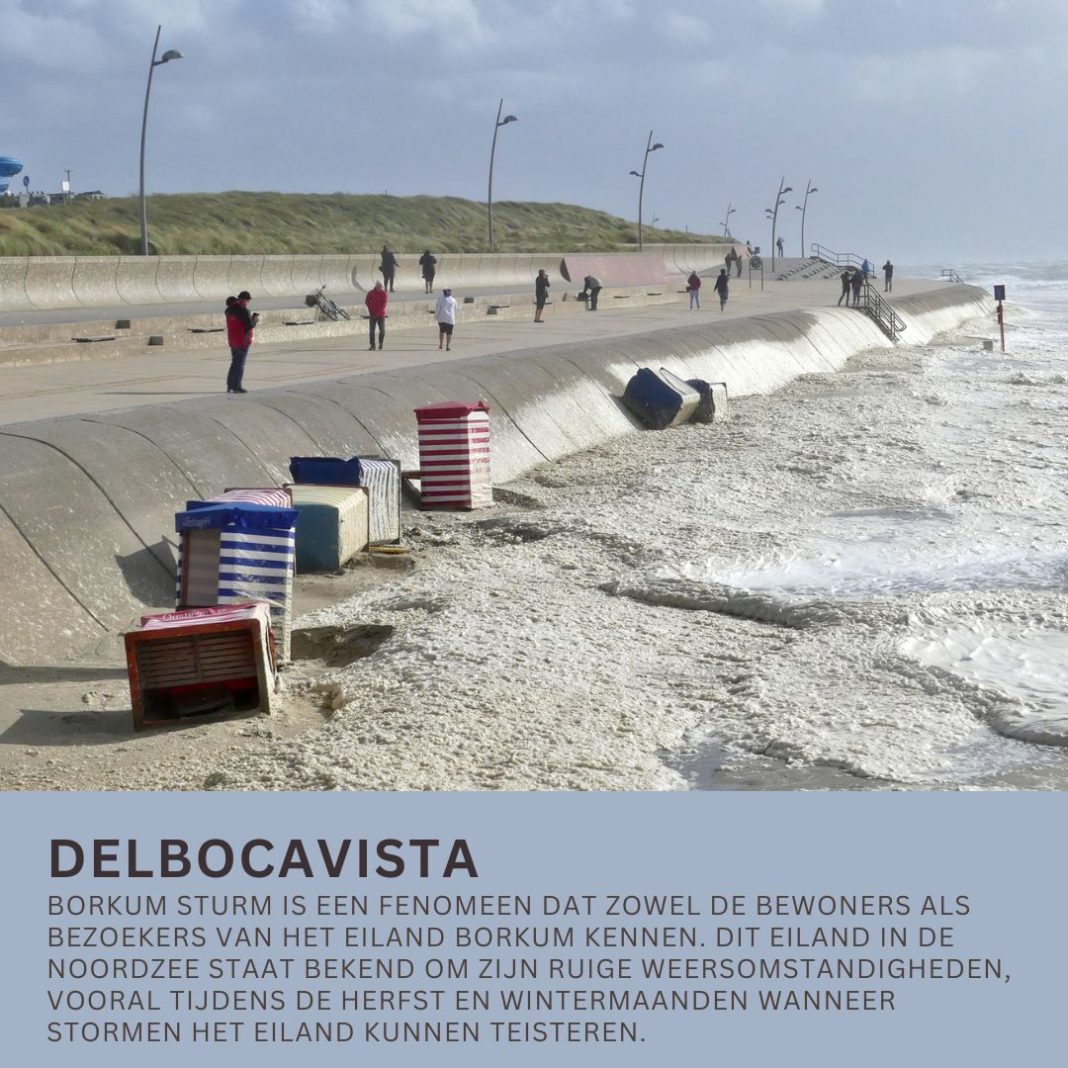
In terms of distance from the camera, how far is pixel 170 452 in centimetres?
1296

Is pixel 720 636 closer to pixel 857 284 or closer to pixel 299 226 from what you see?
pixel 857 284

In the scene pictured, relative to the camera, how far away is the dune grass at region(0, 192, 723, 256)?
46.8 m

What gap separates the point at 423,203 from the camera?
10862 cm

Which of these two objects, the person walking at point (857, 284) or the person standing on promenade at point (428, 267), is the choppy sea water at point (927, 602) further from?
the person walking at point (857, 284)

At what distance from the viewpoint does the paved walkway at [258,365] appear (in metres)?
18.0

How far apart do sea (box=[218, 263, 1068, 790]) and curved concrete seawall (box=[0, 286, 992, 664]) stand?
1393mm

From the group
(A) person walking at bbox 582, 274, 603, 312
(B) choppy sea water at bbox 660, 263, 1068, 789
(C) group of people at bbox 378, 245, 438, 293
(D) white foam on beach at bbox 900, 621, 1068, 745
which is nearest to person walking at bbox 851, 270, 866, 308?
(A) person walking at bbox 582, 274, 603, 312

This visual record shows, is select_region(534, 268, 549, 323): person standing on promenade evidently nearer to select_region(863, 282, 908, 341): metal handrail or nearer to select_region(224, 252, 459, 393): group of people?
select_region(224, 252, 459, 393): group of people

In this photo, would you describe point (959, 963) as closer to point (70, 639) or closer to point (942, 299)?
point (70, 639)

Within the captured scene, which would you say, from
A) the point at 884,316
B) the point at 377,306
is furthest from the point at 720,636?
the point at 884,316

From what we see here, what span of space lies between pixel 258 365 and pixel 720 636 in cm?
1430

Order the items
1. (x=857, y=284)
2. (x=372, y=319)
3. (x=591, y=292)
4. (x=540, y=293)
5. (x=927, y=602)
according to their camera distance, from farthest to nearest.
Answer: (x=857, y=284), (x=591, y=292), (x=540, y=293), (x=372, y=319), (x=927, y=602)

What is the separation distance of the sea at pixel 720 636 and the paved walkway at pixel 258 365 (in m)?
4.43

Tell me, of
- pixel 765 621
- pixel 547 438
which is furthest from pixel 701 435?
pixel 765 621
